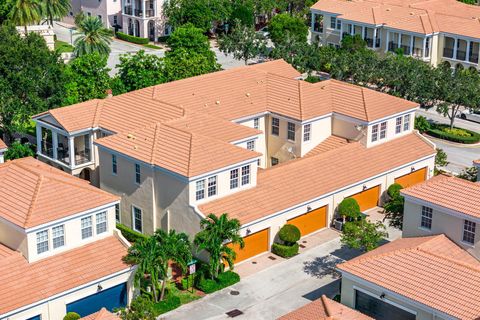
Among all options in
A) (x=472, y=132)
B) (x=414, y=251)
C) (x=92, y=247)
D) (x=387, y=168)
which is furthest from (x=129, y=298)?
(x=472, y=132)

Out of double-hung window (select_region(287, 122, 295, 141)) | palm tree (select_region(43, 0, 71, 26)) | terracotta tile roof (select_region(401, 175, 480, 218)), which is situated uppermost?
palm tree (select_region(43, 0, 71, 26))

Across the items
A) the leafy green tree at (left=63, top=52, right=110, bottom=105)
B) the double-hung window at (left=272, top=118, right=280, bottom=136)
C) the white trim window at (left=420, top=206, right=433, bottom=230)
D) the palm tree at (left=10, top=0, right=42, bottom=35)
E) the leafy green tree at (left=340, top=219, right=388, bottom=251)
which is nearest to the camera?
the white trim window at (left=420, top=206, right=433, bottom=230)

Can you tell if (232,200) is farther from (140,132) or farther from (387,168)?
(387,168)

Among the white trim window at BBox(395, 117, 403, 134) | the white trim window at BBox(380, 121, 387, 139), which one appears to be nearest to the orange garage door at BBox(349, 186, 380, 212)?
the white trim window at BBox(380, 121, 387, 139)

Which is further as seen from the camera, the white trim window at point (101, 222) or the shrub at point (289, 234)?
the shrub at point (289, 234)

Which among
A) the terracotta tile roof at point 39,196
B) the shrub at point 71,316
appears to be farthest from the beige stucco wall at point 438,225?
the shrub at point 71,316

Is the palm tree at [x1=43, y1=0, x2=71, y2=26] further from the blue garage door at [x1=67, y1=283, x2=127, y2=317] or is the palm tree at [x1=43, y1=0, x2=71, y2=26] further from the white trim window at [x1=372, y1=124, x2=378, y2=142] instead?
the blue garage door at [x1=67, y1=283, x2=127, y2=317]

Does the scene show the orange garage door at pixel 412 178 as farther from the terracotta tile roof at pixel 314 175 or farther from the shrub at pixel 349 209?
the shrub at pixel 349 209
